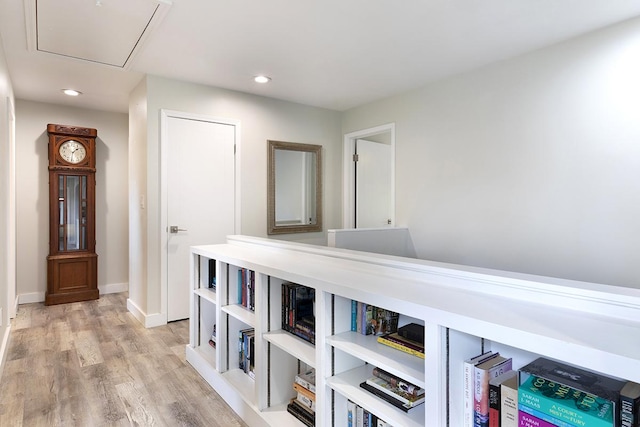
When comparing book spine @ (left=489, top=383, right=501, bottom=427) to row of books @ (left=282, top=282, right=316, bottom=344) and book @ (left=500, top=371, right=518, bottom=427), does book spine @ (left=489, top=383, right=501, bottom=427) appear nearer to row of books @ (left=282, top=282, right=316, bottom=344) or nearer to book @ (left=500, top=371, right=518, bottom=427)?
book @ (left=500, top=371, right=518, bottom=427)

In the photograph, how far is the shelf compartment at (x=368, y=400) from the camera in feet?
4.02

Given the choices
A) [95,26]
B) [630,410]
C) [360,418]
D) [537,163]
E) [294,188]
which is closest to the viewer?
[630,410]

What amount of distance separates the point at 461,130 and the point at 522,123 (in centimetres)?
57

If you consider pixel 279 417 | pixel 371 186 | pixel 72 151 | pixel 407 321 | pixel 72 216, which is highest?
pixel 72 151

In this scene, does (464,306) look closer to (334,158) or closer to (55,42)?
(55,42)

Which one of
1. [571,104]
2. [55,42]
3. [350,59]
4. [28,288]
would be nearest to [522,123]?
[571,104]

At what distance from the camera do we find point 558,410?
878 mm

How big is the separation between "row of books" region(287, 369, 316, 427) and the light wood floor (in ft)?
1.14

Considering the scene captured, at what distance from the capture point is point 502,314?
99cm

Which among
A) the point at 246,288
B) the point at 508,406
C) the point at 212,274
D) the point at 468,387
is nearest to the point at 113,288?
the point at 212,274

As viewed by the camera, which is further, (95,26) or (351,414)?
(95,26)

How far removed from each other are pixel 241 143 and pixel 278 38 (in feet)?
4.79

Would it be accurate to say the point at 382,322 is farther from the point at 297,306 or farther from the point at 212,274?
the point at 212,274

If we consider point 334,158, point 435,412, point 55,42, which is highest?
point 55,42
